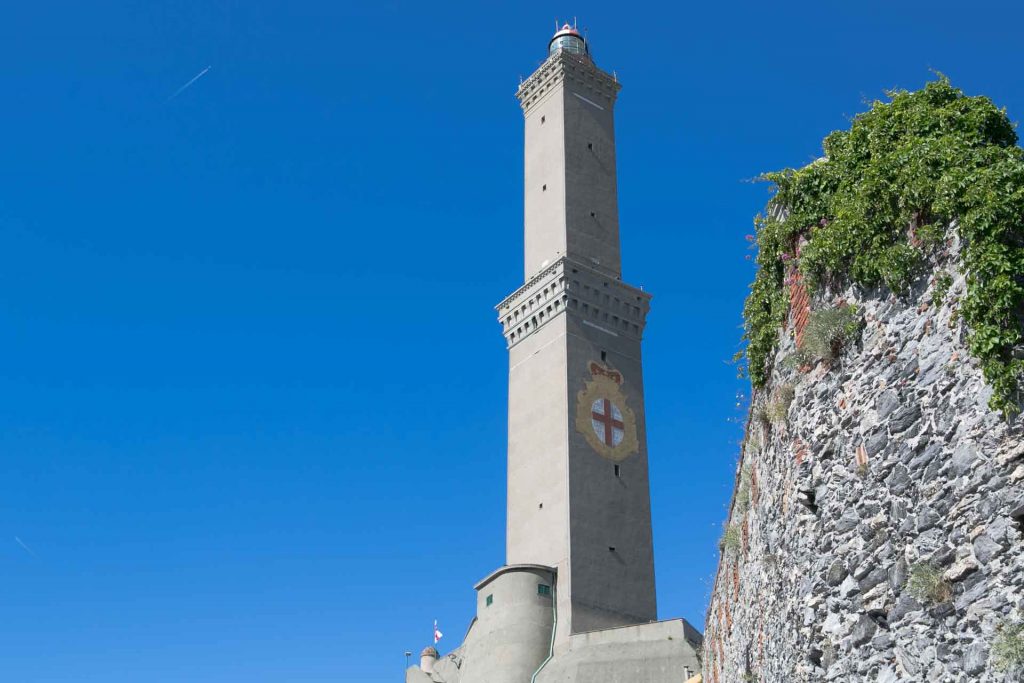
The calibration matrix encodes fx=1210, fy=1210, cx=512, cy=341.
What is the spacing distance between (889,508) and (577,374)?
3978cm

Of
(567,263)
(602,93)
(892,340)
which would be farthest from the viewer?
(602,93)

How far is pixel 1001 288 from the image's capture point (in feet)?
28.6

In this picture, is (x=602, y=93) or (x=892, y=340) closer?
(x=892, y=340)

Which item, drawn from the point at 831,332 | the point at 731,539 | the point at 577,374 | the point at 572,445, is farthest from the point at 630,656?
the point at 831,332

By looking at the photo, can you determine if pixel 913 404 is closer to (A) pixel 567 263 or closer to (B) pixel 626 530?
(B) pixel 626 530

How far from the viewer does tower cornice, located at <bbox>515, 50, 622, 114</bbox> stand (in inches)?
2276

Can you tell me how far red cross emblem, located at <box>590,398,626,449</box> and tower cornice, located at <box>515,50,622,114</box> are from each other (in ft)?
55.6

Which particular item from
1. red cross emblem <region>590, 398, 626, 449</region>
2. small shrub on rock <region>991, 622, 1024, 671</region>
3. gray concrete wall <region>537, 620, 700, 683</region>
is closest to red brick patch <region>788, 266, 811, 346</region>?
small shrub on rock <region>991, 622, 1024, 671</region>

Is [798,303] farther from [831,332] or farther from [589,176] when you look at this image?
[589,176]

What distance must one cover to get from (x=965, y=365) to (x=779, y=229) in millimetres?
3386

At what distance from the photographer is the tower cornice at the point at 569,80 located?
5781 centimetres

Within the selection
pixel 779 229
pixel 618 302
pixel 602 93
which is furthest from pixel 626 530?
pixel 779 229

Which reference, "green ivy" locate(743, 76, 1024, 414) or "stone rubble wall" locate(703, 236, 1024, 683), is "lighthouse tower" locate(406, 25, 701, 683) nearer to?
"green ivy" locate(743, 76, 1024, 414)

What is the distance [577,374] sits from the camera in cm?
4897
